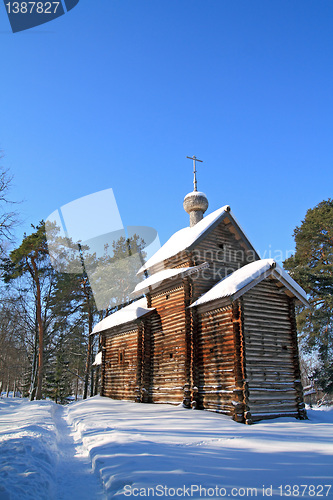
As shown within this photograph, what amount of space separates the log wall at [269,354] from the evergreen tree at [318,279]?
31.4 ft

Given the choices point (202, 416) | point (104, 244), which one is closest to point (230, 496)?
point (202, 416)

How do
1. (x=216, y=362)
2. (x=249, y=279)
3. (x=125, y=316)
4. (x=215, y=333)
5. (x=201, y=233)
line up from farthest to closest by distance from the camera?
(x=125, y=316) → (x=201, y=233) → (x=215, y=333) → (x=216, y=362) → (x=249, y=279)

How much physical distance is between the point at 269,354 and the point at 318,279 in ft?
41.0

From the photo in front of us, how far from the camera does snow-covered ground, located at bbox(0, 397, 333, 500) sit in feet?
15.8

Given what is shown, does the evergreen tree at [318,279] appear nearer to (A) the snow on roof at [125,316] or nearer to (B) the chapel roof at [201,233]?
Result: (B) the chapel roof at [201,233]

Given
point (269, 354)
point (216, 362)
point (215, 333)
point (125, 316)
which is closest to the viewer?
point (269, 354)

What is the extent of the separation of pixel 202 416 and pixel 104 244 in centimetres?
2500

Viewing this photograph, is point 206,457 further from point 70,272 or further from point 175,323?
point 70,272

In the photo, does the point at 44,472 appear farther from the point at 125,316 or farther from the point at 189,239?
the point at 125,316

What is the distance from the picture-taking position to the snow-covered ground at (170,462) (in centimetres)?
481

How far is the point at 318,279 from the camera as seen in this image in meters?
23.5

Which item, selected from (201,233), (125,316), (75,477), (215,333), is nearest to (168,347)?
(215,333)

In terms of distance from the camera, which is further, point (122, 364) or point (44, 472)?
point (122, 364)

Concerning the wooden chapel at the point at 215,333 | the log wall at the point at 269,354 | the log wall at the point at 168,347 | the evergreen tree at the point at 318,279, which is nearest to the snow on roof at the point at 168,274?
the wooden chapel at the point at 215,333
